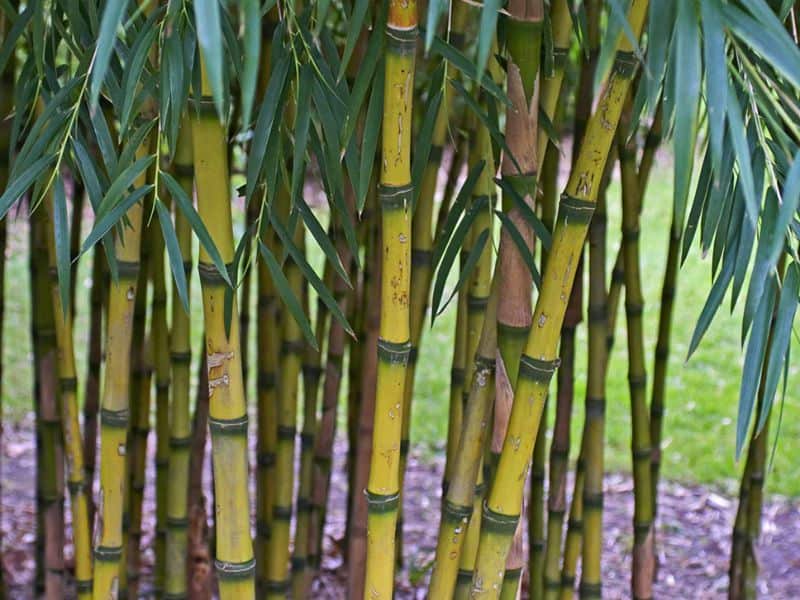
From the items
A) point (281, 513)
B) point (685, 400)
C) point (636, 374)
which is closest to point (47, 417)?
point (281, 513)

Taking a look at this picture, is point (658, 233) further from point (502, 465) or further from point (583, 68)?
point (502, 465)

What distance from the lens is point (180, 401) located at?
1.14m

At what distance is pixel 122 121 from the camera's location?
772mm

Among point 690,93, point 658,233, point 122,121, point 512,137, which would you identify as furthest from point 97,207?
point 658,233

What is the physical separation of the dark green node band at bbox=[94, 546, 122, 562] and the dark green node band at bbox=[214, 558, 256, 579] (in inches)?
6.7

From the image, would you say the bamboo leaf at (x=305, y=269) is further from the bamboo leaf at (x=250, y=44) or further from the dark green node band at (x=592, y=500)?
the dark green node band at (x=592, y=500)

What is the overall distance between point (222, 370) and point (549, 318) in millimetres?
286

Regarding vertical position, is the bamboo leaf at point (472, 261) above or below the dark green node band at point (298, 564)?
above

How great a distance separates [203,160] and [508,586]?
529mm

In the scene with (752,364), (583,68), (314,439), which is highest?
(583,68)

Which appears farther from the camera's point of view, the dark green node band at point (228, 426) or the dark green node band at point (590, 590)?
the dark green node band at point (590, 590)

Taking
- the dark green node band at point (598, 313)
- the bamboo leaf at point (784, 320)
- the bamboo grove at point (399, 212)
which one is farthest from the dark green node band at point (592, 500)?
the bamboo leaf at point (784, 320)

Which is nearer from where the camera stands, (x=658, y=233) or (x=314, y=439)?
(x=314, y=439)

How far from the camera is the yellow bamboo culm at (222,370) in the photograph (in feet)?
2.67
